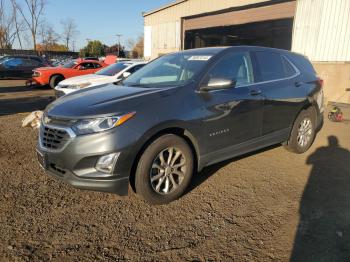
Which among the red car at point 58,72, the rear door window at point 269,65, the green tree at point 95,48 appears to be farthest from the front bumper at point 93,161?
the green tree at point 95,48

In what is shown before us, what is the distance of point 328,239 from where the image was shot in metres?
2.91

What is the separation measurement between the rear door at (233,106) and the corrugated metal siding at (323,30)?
9.04 meters

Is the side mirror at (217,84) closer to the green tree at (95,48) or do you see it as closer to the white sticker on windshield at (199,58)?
the white sticker on windshield at (199,58)

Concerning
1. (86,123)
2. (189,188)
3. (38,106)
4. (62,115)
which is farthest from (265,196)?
Result: (38,106)

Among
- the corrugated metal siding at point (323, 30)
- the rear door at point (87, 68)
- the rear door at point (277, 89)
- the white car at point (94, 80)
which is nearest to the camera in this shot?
the rear door at point (277, 89)

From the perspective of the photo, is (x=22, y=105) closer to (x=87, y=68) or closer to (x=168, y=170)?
(x=87, y=68)

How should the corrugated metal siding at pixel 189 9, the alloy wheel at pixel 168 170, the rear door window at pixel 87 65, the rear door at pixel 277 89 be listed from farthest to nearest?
the corrugated metal siding at pixel 189 9 → the rear door window at pixel 87 65 → the rear door at pixel 277 89 → the alloy wheel at pixel 168 170

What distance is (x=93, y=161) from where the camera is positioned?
3094 mm

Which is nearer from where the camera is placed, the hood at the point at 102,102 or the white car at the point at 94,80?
the hood at the point at 102,102

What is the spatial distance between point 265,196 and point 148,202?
4.75ft

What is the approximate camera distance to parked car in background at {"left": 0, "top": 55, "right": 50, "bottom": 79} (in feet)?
63.4

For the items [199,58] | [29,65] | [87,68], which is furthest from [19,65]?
[199,58]

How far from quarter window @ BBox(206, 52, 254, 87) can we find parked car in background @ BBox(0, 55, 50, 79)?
57.6ft

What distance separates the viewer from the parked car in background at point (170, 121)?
311cm
